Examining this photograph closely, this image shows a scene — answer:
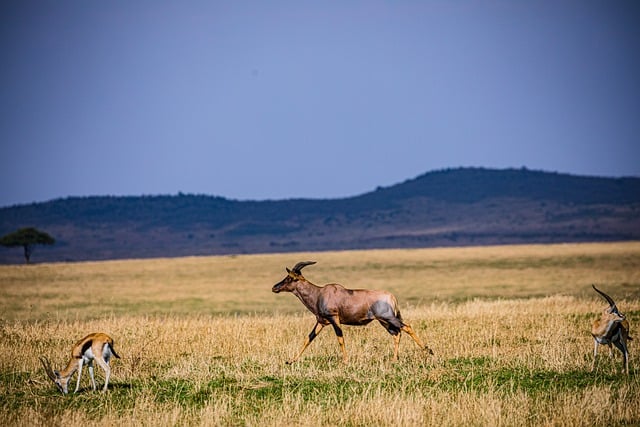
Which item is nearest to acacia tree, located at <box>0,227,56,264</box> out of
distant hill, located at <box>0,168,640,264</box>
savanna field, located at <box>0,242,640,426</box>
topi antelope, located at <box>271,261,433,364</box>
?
distant hill, located at <box>0,168,640,264</box>

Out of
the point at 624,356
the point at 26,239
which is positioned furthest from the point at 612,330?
the point at 26,239

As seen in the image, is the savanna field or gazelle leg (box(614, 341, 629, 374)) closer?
the savanna field

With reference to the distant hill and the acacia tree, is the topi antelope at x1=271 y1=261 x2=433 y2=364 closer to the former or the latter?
the acacia tree

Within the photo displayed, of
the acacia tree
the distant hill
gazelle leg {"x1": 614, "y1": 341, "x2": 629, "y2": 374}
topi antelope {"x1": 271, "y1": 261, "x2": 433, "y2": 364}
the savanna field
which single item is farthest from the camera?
the distant hill

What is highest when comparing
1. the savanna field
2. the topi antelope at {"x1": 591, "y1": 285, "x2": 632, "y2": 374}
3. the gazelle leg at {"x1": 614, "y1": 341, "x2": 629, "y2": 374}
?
the topi antelope at {"x1": 591, "y1": 285, "x2": 632, "y2": 374}

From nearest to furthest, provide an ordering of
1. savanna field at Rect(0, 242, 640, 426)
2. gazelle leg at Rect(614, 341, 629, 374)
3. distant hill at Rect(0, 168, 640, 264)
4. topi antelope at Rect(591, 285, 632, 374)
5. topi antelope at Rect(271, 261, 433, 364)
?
1. savanna field at Rect(0, 242, 640, 426)
2. gazelle leg at Rect(614, 341, 629, 374)
3. topi antelope at Rect(591, 285, 632, 374)
4. topi antelope at Rect(271, 261, 433, 364)
5. distant hill at Rect(0, 168, 640, 264)

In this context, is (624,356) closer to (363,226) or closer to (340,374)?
(340,374)

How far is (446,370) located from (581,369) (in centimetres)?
247

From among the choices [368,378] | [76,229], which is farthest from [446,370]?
[76,229]

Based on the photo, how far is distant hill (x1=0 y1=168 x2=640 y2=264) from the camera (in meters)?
141

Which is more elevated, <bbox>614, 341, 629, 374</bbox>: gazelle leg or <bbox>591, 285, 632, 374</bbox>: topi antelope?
<bbox>591, 285, 632, 374</bbox>: topi antelope

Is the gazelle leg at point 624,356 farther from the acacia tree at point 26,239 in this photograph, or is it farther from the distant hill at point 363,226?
the distant hill at point 363,226

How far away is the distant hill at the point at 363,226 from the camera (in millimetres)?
140875

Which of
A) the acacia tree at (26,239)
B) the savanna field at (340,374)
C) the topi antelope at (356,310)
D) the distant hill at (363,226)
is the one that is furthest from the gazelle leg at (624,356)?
the distant hill at (363,226)
